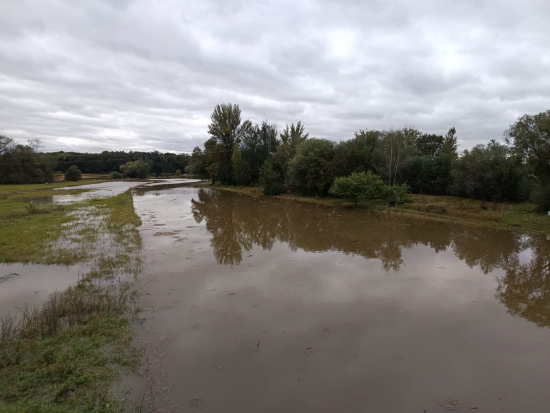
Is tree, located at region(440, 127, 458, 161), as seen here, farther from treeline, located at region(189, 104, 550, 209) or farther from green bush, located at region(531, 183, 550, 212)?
green bush, located at region(531, 183, 550, 212)

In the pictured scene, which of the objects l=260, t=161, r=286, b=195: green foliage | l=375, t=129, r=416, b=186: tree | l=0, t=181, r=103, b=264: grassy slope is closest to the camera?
l=0, t=181, r=103, b=264: grassy slope

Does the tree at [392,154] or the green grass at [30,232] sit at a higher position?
the tree at [392,154]

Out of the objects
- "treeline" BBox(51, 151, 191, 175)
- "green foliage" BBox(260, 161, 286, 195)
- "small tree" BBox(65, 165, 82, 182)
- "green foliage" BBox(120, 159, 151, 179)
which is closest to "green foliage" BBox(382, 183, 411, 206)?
"green foliage" BBox(260, 161, 286, 195)

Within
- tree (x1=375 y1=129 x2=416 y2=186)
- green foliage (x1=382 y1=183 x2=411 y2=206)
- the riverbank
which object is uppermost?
tree (x1=375 y1=129 x2=416 y2=186)

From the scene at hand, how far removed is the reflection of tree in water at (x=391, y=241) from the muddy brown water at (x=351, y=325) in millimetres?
87

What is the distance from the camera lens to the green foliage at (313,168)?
30.0 metres

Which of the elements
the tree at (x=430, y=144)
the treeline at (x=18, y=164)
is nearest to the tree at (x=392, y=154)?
the tree at (x=430, y=144)

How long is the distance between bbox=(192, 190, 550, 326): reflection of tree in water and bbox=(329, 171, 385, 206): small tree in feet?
6.25

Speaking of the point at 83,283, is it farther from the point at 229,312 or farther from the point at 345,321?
the point at 345,321

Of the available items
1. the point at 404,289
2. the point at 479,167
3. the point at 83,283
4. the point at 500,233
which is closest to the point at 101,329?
the point at 83,283

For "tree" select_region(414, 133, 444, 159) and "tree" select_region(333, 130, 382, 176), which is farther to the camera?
"tree" select_region(414, 133, 444, 159)

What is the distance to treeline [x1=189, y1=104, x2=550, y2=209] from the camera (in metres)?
18.9

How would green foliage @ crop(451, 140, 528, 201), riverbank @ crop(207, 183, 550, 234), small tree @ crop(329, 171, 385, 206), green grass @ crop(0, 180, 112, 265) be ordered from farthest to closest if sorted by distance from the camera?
small tree @ crop(329, 171, 385, 206) → green foliage @ crop(451, 140, 528, 201) → riverbank @ crop(207, 183, 550, 234) → green grass @ crop(0, 180, 112, 265)

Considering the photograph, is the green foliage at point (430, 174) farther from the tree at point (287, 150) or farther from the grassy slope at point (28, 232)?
the grassy slope at point (28, 232)
